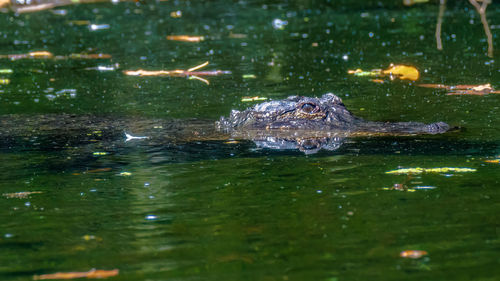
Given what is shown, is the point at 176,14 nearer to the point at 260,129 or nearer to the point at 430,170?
the point at 260,129

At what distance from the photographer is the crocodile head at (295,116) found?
28.4 feet

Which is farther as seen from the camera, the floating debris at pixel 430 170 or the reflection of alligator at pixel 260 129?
the reflection of alligator at pixel 260 129

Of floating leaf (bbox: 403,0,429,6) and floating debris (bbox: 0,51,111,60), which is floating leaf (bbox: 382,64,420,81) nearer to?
floating debris (bbox: 0,51,111,60)

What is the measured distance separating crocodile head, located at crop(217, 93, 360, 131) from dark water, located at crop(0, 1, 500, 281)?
2.16ft

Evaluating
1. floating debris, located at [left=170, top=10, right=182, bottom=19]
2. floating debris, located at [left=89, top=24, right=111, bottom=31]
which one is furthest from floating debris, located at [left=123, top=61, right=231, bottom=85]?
floating debris, located at [left=170, top=10, right=182, bottom=19]

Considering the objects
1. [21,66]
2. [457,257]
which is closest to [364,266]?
[457,257]

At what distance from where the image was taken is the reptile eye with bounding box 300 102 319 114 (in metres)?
8.72

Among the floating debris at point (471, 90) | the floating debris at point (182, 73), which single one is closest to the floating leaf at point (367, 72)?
the floating debris at point (471, 90)

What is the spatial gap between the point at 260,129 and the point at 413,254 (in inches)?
176

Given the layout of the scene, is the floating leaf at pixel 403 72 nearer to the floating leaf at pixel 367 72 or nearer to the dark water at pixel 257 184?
the floating leaf at pixel 367 72

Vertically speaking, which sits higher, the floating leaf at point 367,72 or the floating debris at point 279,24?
the floating debris at point 279,24

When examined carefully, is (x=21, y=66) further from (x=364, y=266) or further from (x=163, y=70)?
(x=364, y=266)

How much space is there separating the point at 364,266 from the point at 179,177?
281 centimetres

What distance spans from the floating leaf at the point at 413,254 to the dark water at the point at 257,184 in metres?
0.06
